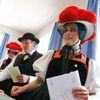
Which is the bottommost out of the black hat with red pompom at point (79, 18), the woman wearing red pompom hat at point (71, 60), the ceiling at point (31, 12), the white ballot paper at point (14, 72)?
the white ballot paper at point (14, 72)

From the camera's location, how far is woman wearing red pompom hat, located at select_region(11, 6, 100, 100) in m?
1.15

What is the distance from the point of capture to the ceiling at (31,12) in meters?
3.82

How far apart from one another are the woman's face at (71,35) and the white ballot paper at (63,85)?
32cm

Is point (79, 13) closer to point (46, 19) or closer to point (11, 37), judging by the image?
point (46, 19)

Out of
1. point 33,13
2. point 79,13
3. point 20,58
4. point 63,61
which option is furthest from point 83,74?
point 33,13

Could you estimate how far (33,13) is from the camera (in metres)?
4.42

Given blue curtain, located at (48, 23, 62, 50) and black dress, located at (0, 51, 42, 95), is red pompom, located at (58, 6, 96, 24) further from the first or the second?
blue curtain, located at (48, 23, 62, 50)

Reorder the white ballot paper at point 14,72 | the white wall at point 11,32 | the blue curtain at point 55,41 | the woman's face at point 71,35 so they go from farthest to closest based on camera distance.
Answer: the white wall at point 11,32
the blue curtain at point 55,41
the white ballot paper at point 14,72
the woman's face at point 71,35

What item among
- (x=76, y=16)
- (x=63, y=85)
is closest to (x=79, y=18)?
(x=76, y=16)

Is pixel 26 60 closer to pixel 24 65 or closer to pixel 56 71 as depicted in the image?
pixel 24 65

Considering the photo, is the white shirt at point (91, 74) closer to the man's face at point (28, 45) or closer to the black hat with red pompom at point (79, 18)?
the black hat with red pompom at point (79, 18)

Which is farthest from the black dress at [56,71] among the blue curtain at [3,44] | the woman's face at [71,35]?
the blue curtain at [3,44]

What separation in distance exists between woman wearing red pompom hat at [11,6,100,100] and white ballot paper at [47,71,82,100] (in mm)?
118

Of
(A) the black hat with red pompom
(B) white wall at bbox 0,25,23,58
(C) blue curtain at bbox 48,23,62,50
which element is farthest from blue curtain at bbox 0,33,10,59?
(A) the black hat with red pompom
